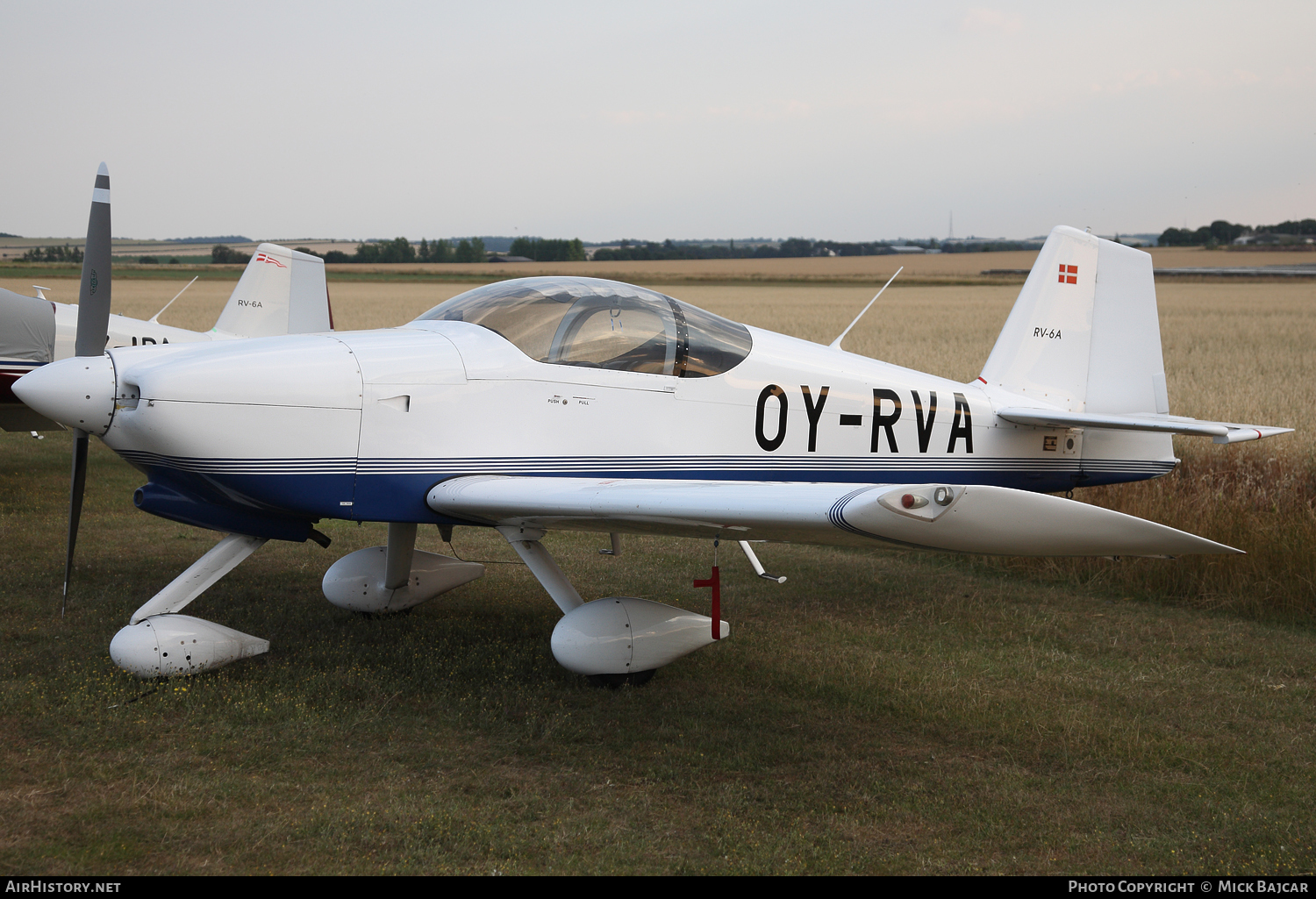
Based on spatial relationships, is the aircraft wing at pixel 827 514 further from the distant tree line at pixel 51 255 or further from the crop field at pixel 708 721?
the distant tree line at pixel 51 255

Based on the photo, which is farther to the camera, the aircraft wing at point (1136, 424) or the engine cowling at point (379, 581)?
the engine cowling at point (379, 581)

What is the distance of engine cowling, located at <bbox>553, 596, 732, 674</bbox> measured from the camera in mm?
4566

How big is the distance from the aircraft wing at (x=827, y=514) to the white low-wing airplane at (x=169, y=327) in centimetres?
655

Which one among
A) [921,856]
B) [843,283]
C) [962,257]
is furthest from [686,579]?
[962,257]

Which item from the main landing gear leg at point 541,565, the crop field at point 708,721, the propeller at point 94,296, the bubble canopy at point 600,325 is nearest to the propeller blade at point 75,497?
the propeller at point 94,296

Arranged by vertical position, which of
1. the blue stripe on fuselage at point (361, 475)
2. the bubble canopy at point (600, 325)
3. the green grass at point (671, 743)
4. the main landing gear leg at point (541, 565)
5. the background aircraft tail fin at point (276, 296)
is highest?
the background aircraft tail fin at point (276, 296)

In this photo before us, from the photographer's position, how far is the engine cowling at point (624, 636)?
4566 millimetres

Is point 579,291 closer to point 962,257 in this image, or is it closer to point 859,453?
point 859,453

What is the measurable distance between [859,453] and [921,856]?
2699mm

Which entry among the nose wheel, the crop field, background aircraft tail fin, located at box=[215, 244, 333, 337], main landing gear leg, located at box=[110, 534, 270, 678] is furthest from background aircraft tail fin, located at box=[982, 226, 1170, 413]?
background aircraft tail fin, located at box=[215, 244, 333, 337]

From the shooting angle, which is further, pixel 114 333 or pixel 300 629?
pixel 114 333

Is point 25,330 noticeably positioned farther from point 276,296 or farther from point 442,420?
point 442,420

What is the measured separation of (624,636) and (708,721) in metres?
0.55

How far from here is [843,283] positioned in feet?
192
